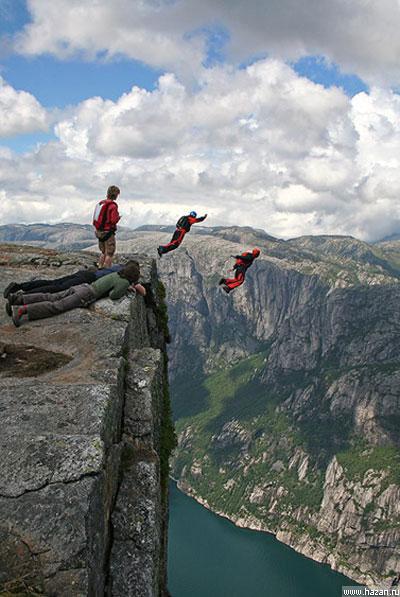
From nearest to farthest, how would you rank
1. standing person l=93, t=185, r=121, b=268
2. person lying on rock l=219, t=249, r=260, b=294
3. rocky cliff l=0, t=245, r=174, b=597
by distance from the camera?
1. rocky cliff l=0, t=245, r=174, b=597
2. standing person l=93, t=185, r=121, b=268
3. person lying on rock l=219, t=249, r=260, b=294

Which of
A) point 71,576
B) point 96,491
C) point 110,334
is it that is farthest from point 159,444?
point 71,576

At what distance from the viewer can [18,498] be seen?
8.12 metres

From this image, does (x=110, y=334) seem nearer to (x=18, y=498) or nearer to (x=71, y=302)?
(x=71, y=302)

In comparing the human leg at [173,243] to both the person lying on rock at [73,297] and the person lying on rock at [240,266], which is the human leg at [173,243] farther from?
the person lying on rock at [73,297]

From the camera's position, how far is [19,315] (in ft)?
52.1

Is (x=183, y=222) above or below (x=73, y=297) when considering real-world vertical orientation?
above

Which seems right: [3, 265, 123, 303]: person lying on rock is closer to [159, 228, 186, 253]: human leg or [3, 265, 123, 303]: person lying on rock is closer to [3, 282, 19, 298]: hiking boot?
[3, 282, 19, 298]: hiking boot

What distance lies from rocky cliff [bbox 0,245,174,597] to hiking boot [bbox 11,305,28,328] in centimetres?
28

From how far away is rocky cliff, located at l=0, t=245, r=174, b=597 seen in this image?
7637mm

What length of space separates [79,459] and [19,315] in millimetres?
8374

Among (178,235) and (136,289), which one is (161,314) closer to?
(136,289)

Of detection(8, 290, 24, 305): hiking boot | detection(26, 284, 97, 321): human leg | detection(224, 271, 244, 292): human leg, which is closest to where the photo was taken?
detection(8, 290, 24, 305): hiking boot

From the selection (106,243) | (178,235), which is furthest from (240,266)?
(106,243)

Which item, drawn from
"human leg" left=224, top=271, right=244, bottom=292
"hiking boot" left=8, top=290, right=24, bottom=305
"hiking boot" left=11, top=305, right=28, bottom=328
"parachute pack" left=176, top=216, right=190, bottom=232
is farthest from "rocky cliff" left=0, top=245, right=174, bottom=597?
"human leg" left=224, top=271, right=244, bottom=292
